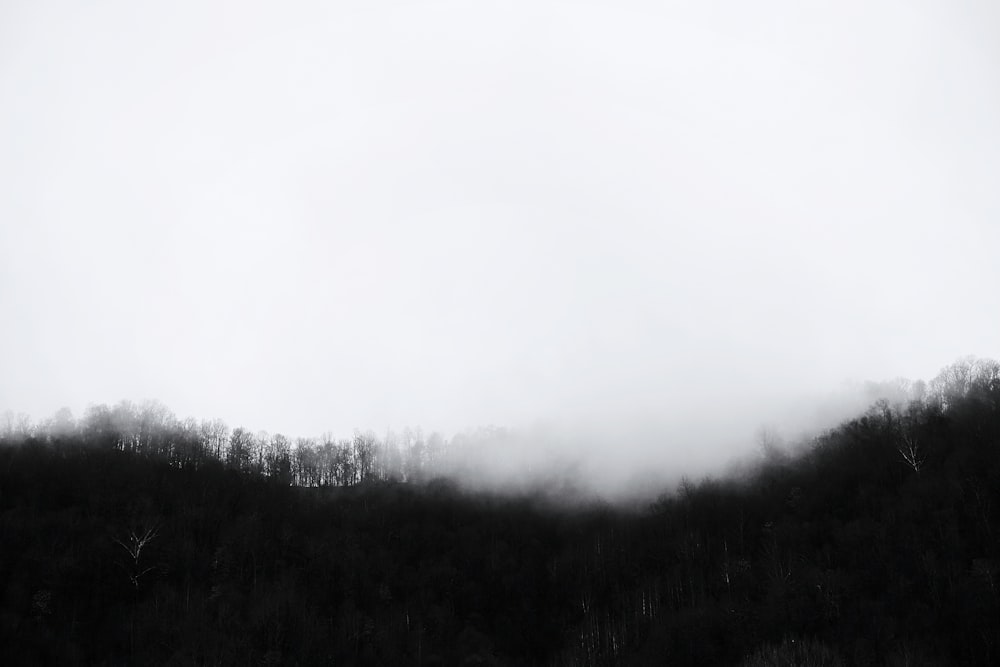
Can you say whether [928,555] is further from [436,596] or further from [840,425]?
[436,596]

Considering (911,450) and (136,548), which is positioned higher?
(911,450)

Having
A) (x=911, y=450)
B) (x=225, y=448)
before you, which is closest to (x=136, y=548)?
(x=225, y=448)

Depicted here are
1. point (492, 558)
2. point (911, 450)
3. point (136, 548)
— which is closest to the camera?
point (136, 548)

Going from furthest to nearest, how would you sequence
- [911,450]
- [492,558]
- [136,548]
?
[492,558] < [911,450] < [136,548]

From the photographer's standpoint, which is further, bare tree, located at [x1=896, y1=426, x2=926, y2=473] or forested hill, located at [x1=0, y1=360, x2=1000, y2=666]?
bare tree, located at [x1=896, y1=426, x2=926, y2=473]

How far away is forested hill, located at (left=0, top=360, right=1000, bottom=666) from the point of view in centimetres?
6669

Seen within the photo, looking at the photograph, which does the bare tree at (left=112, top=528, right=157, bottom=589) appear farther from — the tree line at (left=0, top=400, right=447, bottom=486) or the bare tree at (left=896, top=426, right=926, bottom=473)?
the bare tree at (left=896, top=426, right=926, bottom=473)

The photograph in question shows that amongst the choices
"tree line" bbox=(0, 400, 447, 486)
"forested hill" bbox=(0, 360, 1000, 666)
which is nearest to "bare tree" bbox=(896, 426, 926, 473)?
"forested hill" bbox=(0, 360, 1000, 666)

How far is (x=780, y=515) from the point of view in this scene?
338 feet

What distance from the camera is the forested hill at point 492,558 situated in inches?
2625

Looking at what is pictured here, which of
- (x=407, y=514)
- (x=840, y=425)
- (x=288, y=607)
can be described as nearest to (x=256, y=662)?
(x=288, y=607)

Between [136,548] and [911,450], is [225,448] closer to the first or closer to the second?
[136,548]

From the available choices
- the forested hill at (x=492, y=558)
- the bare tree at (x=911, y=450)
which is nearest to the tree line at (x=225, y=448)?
the forested hill at (x=492, y=558)

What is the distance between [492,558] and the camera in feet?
364
